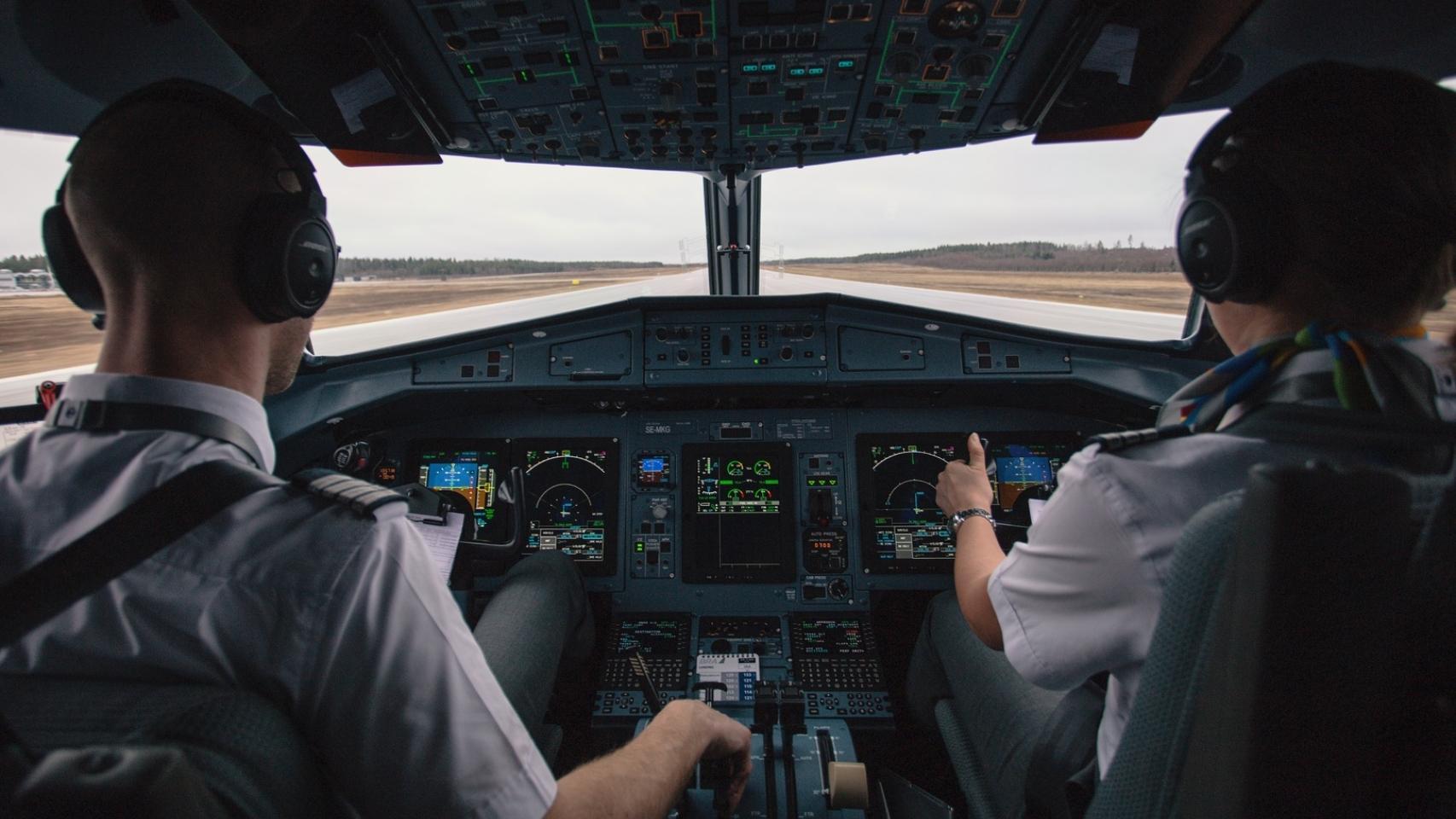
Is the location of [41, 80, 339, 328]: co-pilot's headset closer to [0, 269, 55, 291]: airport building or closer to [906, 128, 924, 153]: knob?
[0, 269, 55, 291]: airport building

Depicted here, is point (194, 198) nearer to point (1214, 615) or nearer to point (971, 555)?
point (1214, 615)

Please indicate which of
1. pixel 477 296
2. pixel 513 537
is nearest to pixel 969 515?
pixel 513 537

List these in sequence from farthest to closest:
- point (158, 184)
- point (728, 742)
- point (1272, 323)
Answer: point (728, 742), point (1272, 323), point (158, 184)

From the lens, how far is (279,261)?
2.77 feet

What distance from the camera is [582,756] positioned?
2.36 metres

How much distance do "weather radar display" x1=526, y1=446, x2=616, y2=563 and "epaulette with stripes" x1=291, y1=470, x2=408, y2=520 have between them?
198 centimetres

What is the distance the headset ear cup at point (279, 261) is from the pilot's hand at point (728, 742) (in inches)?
38.2

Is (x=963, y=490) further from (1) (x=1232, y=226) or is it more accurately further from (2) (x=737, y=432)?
(2) (x=737, y=432)

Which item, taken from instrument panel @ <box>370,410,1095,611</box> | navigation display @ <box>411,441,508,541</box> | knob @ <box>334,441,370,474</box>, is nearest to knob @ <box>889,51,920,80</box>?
instrument panel @ <box>370,410,1095,611</box>

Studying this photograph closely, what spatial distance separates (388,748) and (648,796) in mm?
460

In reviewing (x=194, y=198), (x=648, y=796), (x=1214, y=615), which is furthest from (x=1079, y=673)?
(x=194, y=198)

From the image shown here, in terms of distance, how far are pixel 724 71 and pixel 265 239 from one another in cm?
134

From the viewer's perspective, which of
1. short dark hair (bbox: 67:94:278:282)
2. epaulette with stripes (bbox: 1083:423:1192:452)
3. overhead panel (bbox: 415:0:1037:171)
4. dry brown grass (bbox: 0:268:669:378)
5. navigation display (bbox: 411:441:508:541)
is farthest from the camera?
navigation display (bbox: 411:441:508:541)

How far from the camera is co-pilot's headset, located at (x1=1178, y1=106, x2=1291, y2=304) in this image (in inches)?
34.5
